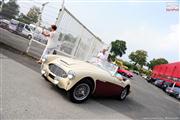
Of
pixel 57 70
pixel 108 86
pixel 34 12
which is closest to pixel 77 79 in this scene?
pixel 57 70

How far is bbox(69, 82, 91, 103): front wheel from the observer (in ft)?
19.8

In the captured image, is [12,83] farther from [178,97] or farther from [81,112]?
[178,97]

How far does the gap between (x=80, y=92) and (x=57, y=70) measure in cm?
87

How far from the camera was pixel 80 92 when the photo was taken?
6.21 meters

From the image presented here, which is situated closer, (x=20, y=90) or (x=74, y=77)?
(x=20, y=90)

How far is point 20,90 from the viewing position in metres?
5.51

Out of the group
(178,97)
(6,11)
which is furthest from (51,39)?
(178,97)

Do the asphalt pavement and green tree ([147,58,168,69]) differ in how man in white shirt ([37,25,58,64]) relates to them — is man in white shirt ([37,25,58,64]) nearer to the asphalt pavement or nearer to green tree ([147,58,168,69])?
the asphalt pavement

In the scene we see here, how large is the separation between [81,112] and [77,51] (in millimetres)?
8197

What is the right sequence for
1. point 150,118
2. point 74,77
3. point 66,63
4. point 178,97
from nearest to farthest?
1. point 74,77
2. point 66,63
3. point 150,118
4. point 178,97

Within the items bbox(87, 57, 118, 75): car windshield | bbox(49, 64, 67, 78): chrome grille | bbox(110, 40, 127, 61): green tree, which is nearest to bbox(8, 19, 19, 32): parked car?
bbox(87, 57, 118, 75): car windshield

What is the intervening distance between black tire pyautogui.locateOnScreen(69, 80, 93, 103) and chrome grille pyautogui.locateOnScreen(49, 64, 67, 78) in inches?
17.8

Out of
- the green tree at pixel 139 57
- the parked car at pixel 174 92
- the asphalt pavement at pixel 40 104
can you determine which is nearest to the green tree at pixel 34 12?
the asphalt pavement at pixel 40 104

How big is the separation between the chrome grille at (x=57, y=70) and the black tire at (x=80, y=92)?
0.45 meters
